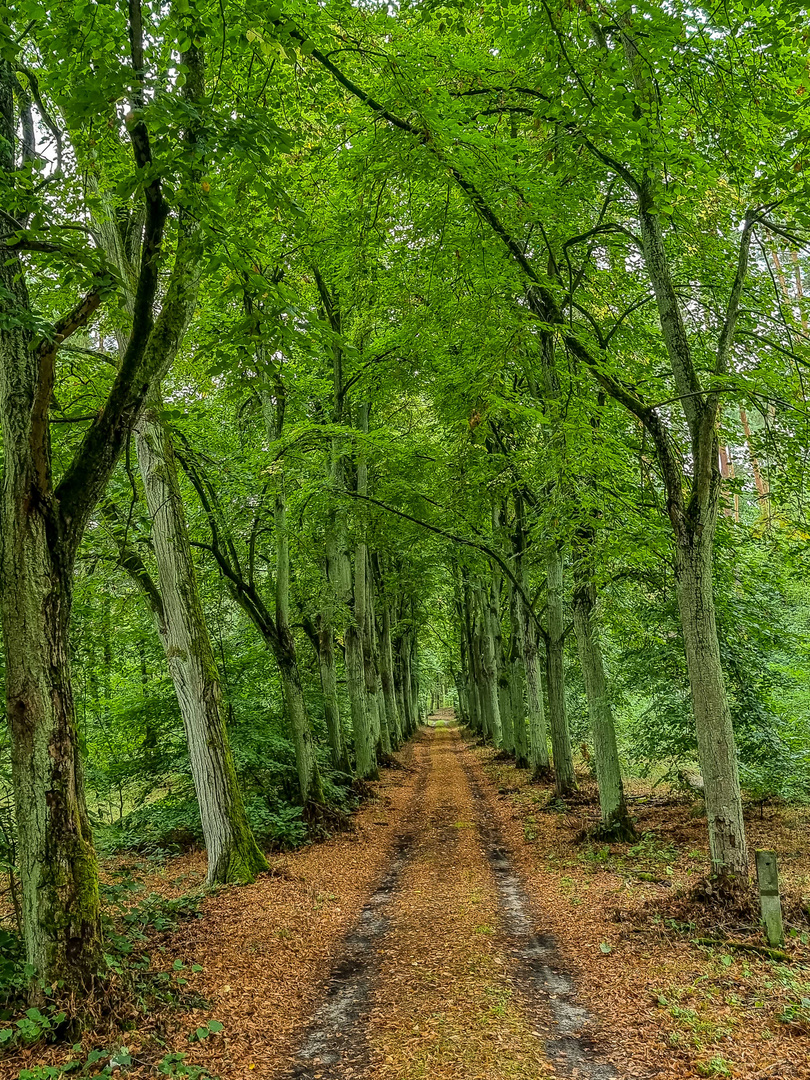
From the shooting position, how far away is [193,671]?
8.84 meters

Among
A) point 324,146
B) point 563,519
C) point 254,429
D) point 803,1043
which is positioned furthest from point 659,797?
point 324,146

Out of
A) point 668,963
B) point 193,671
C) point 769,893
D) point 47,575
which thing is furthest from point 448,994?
point 193,671

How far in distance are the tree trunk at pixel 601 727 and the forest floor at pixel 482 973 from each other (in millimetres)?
624

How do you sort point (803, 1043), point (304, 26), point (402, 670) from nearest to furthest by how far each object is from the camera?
1. point (803, 1043)
2. point (304, 26)
3. point (402, 670)

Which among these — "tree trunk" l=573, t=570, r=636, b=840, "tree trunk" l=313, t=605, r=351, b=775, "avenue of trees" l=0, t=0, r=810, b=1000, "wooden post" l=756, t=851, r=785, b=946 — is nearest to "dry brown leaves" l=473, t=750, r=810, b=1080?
"wooden post" l=756, t=851, r=785, b=946

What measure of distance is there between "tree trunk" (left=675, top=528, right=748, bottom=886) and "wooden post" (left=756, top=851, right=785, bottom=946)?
2.13ft

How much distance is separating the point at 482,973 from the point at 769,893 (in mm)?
2633

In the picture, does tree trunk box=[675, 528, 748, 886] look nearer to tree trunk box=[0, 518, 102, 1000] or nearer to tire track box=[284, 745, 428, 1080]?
tire track box=[284, 745, 428, 1080]

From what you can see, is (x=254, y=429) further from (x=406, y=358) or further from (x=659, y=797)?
(x=659, y=797)

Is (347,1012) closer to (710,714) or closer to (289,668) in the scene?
(710,714)

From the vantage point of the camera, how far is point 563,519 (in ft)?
30.3

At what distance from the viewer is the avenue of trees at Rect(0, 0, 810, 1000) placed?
4762mm

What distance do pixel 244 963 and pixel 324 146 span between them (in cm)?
936

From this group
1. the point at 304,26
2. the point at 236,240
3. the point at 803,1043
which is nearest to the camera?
the point at 803,1043
